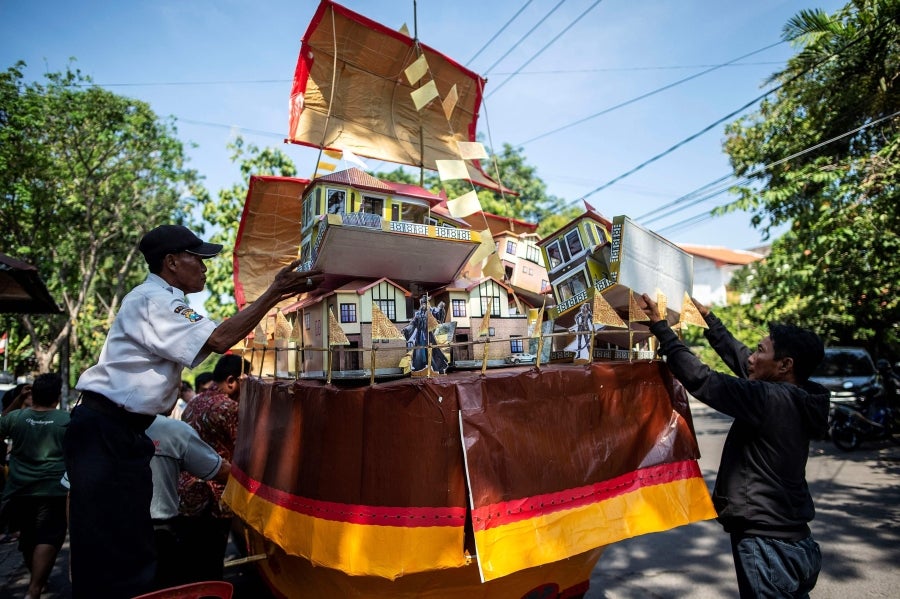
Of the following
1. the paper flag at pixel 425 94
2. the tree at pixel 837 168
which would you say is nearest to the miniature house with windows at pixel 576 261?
the paper flag at pixel 425 94

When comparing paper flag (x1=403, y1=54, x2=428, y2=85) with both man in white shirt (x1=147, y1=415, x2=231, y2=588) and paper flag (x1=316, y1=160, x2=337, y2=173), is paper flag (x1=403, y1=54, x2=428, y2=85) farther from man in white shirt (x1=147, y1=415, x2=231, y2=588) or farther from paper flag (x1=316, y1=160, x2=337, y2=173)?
man in white shirt (x1=147, y1=415, x2=231, y2=588)

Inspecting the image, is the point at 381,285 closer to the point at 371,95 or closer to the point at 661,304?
the point at 661,304

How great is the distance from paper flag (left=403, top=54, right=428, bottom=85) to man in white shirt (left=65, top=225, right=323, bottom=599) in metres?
2.29

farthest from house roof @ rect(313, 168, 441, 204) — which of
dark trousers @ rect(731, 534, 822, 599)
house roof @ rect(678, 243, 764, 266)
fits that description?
house roof @ rect(678, 243, 764, 266)

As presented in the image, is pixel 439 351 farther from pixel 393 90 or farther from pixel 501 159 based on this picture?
pixel 501 159

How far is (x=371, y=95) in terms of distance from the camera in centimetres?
430

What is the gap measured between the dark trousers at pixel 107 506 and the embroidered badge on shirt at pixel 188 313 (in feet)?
1.42

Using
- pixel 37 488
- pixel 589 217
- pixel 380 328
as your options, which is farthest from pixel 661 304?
pixel 37 488

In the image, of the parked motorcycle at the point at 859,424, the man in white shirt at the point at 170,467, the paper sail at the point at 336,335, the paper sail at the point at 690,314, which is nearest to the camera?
Result: the paper sail at the point at 336,335

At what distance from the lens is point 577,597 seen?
2836 millimetres

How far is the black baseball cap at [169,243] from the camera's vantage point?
2166 mm

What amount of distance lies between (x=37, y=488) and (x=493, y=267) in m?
4.05

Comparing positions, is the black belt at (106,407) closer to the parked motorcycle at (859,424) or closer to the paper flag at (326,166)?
the paper flag at (326,166)

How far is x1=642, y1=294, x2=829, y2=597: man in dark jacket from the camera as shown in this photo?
7.68 ft
